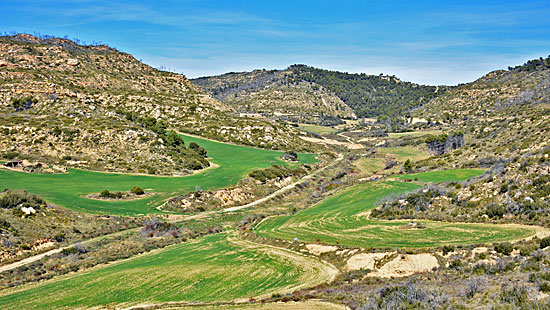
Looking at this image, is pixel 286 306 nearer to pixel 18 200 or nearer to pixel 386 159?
pixel 18 200

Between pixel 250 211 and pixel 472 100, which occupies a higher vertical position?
pixel 472 100

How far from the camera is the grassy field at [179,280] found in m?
22.9

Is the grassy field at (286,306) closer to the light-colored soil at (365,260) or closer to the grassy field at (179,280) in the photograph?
the grassy field at (179,280)

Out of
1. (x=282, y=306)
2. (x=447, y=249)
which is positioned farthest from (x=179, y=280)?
(x=447, y=249)

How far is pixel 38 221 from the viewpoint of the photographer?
128 ft

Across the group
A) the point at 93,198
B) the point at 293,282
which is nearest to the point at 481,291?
the point at 293,282

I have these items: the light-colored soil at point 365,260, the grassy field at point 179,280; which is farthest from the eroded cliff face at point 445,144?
the light-colored soil at point 365,260

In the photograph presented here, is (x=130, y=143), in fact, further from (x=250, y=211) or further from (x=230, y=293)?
(x=230, y=293)

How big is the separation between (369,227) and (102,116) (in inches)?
3148

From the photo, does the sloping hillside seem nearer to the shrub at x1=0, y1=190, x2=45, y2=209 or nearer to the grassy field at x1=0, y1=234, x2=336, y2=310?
the grassy field at x1=0, y1=234, x2=336, y2=310

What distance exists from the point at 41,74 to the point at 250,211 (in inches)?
4017

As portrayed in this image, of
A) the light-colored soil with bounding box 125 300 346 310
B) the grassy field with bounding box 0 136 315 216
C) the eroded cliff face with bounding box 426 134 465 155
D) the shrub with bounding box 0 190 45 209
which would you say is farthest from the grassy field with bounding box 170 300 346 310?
the eroded cliff face with bounding box 426 134 465 155

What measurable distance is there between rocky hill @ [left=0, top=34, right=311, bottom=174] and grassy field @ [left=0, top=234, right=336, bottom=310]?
135ft

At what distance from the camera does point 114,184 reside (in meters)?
58.7
